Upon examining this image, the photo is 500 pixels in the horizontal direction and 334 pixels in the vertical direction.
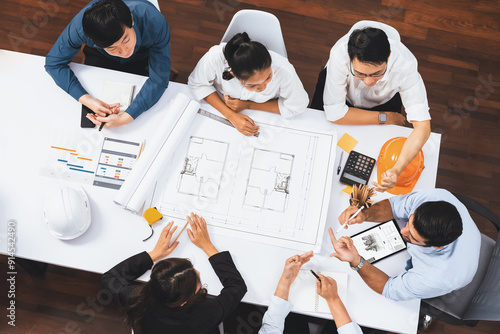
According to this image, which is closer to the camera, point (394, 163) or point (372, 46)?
point (372, 46)

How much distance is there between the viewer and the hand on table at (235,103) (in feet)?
5.73

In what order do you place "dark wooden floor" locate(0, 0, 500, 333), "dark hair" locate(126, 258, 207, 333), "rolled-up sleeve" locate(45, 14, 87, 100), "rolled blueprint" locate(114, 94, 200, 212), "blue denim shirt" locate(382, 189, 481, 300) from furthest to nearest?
"dark wooden floor" locate(0, 0, 500, 333)
"rolled-up sleeve" locate(45, 14, 87, 100)
"rolled blueprint" locate(114, 94, 200, 212)
"blue denim shirt" locate(382, 189, 481, 300)
"dark hair" locate(126, 258, 207, 333)

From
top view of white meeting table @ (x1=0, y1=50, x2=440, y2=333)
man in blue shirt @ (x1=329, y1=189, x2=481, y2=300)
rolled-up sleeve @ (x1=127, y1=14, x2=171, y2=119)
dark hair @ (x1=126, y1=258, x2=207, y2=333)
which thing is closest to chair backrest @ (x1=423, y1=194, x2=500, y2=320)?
man in blue shirt @ (x1=329, y1=189, x2=481, y2=300)

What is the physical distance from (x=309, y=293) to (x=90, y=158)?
1.12 m

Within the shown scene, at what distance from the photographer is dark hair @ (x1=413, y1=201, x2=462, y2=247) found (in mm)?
1437

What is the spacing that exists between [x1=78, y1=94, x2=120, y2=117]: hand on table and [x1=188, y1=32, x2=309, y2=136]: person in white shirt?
1.25 feet

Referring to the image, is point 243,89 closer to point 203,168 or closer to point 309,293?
point 203,168

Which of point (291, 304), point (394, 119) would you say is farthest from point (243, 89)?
point (291, 304)

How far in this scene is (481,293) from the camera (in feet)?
5.41

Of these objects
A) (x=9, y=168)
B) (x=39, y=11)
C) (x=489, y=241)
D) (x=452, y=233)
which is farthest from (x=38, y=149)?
(x=489, y=241)

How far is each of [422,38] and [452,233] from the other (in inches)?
73.4

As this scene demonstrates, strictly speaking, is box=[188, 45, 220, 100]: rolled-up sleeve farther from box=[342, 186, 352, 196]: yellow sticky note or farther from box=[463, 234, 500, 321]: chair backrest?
box=[463, 234, 500, 321]: chair backrest

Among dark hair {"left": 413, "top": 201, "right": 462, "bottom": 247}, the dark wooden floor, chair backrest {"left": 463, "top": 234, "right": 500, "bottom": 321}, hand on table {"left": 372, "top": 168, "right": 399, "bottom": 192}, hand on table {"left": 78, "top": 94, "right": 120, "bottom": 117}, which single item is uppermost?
the dark wooden floor

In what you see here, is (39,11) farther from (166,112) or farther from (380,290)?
(380,290)
